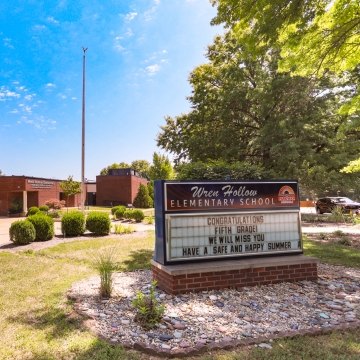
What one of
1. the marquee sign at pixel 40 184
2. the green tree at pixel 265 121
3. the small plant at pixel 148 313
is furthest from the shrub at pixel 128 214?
the small plant at pixel 148 313

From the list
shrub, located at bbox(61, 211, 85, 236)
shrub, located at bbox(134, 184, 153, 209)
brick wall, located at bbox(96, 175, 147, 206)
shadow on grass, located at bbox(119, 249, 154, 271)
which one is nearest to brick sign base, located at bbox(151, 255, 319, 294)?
shadow on grass, located at bbox(119, 249, 154, 271)

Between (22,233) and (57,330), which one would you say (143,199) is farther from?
(57,330)

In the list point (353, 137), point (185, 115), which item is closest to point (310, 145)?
point (353, 137)

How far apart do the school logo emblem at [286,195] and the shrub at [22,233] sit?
1058 cm

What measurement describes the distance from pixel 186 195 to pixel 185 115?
19.5 m

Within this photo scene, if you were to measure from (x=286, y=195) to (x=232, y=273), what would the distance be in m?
2.30

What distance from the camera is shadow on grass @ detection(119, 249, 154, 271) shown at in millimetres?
9191

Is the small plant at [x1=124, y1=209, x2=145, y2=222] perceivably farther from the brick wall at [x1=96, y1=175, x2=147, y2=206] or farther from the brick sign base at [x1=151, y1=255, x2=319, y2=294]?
the brick wall at [x1=96, y1=175, x2=147, y2=206]

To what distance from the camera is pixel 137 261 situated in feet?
33.2

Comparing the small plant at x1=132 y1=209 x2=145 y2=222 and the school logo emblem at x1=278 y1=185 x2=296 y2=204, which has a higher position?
the school logo emblem at x1=278 y1=185 x2=296 y2=204

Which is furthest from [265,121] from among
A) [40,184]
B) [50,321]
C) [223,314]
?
[40,184]

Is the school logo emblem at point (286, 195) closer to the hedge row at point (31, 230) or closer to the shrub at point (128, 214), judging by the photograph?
the hedge row at point (31, 230)

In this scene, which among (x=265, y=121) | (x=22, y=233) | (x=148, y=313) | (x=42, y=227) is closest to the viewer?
(x=148, y=313)

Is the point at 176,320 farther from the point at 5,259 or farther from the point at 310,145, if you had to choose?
the point at 310,145
